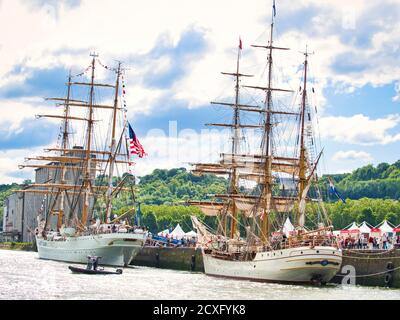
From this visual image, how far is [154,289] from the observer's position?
63156mm

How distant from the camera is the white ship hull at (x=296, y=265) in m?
69.8

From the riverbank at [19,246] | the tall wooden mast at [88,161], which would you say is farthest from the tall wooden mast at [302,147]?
the riverbank at [19,246]

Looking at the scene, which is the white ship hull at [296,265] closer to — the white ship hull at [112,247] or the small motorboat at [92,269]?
the small motorboat at [92,269]

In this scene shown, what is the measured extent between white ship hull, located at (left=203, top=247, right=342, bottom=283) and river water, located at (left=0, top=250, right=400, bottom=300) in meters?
1.36

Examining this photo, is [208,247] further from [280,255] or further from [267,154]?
[280,255]

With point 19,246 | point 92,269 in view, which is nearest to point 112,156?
point 92,269

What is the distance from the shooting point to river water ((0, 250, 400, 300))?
188 feet

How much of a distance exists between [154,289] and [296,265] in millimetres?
13596

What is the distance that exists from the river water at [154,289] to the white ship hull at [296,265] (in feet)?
4.47

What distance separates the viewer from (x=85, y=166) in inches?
4648

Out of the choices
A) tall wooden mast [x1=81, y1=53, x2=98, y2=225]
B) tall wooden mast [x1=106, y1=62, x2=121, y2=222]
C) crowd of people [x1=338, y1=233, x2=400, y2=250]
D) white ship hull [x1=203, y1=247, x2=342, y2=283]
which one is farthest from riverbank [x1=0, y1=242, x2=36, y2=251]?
white ship hull [x1=203, y1=247, x2=342, y2=283]

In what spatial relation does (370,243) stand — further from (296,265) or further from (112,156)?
(112,156)

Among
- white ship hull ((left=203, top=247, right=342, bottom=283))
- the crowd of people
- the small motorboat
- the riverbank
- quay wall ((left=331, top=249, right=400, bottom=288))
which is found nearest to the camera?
quay wall ((left=331, top=249, right=400, bottom=288))

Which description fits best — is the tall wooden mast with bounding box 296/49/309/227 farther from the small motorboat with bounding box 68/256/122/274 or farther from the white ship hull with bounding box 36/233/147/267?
the white ship hull with bounding box 36/233/147/267
